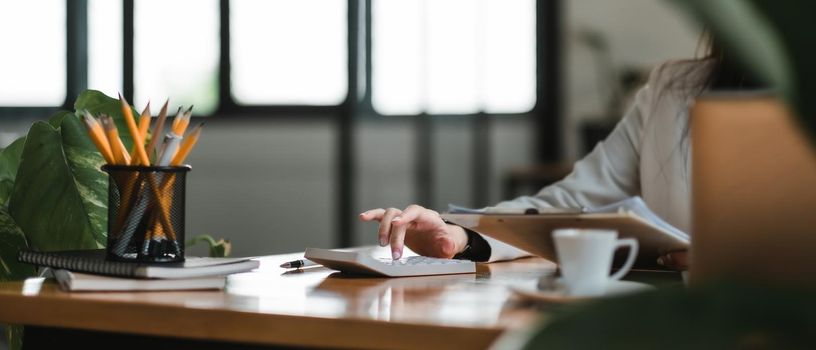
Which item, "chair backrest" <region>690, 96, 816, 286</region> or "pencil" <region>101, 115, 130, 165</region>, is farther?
"pencil" <region>101, 115, 130, 165</region>

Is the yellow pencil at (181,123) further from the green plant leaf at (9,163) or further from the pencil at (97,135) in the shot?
the green plant leaf at (9,163)

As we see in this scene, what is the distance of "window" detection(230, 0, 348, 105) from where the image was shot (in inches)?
197

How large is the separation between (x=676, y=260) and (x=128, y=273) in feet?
2.10

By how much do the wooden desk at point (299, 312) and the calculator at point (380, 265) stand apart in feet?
0.24

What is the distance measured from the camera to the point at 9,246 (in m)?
1.37

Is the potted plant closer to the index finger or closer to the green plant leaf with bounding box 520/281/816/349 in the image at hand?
the index finger

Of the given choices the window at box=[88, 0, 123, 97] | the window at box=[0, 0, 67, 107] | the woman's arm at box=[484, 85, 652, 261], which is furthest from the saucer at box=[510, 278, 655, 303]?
the window at box=[0, 0, 67, 107]

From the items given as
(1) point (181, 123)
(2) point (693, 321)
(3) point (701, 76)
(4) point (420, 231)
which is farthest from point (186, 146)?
(3) point (701, 76)

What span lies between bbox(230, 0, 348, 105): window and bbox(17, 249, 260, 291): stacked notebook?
12.8 feet

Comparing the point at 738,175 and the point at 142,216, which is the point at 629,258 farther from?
the point at 142,216

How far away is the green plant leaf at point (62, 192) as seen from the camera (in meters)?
1.33

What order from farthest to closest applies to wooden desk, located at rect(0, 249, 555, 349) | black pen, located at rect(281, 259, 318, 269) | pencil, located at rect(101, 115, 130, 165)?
1. black pen, located at rect(281, 259, 318, 269)
2. pencil, located at rect(101, 115, 130, 165)
3. wooden desk, located at rect(0, 249, 555, 349)

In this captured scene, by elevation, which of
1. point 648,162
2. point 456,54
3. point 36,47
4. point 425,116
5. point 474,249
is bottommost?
point 474,249

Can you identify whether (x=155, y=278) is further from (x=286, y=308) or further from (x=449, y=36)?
(x=449, y=36)
